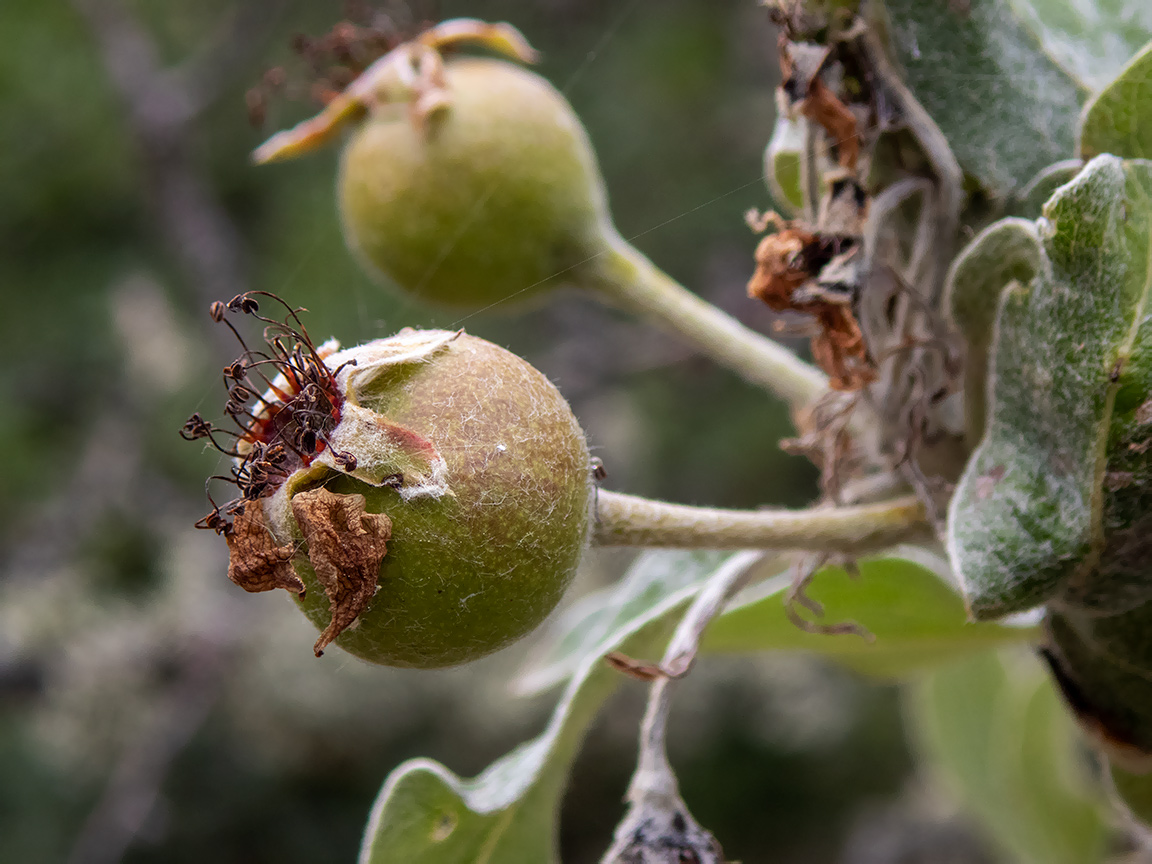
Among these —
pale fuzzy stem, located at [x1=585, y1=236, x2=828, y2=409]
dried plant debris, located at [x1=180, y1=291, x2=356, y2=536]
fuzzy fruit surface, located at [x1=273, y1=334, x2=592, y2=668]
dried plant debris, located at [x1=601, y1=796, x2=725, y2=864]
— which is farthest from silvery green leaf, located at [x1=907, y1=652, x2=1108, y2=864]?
dried plant debris, located at [x1=180, y1=291, x2=356, y2=536]

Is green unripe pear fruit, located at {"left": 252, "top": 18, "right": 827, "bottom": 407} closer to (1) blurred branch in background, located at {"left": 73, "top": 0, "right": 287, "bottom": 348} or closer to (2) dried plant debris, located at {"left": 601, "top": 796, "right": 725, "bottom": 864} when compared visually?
(2) dried plant debris, located at {"left": 601, "top": 796, "right": 725, "bottom": 864}

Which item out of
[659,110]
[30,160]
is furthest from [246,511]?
[30,160]

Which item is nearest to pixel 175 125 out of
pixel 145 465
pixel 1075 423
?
pixel 145 465

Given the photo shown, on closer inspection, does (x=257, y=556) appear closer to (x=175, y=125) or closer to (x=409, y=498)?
(x=409, y=498)

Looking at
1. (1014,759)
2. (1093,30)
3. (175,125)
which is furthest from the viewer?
(175,125)

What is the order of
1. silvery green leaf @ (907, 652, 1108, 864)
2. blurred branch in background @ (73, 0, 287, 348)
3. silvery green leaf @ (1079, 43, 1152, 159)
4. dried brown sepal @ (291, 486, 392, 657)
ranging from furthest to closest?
1. blurred branch in background @ (73, 0, 287, 348)
2. silvery green leaf @ (907, 652, 1108, 864)
3. silvery green leaf @ (1079, 43, 1152, 159)
4. dried brown sepal @ (291, 486, 392, 657)

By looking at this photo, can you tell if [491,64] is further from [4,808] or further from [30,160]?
[30,160]
